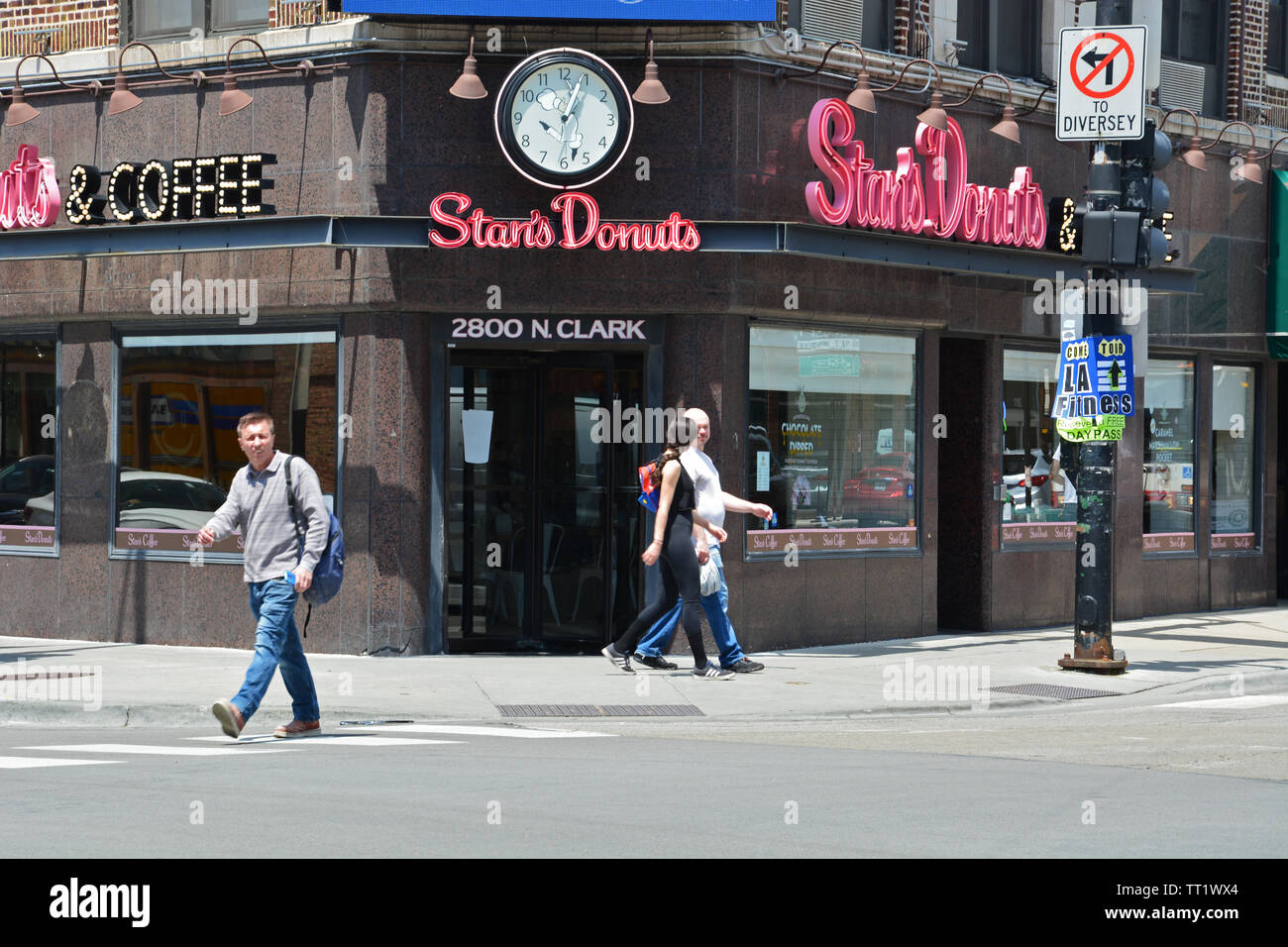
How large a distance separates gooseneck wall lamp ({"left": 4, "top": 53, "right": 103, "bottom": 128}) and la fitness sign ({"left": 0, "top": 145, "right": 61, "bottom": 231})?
385 millimetres

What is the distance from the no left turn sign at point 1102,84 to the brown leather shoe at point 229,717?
25.5ft

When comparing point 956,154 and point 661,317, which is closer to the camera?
point 661,317

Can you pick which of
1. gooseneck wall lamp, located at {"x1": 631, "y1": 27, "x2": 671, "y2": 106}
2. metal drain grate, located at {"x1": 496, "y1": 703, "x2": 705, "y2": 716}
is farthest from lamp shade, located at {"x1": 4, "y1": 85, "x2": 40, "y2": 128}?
metal drain grate, located at {"x1": 496, "y1": 703, "x2": 705, "y2": 716}

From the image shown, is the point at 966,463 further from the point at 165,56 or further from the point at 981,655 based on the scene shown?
the point at 165,56

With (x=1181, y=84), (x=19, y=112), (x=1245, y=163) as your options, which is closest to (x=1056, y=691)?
(x=1245, y=163)

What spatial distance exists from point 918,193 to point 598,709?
6107 mm

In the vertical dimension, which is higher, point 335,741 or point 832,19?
point 832,19

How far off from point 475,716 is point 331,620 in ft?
12.0

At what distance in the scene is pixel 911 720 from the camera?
467 inches

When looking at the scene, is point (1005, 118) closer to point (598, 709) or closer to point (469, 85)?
point (469, 85)

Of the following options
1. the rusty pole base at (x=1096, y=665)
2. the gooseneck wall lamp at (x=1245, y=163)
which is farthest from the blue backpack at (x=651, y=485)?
the gooseneck wall lamp at (x=1245, y=163)

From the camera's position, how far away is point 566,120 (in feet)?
47.3

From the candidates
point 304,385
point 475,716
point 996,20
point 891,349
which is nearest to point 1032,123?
point 996,20

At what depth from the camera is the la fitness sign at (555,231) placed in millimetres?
14133
